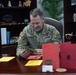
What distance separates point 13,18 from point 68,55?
2973 millimetres

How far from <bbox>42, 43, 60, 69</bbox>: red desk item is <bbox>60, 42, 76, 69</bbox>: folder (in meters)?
0.08

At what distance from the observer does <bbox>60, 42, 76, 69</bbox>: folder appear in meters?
1.65

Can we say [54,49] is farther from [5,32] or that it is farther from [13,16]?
[13,16]

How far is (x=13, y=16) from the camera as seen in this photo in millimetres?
4500

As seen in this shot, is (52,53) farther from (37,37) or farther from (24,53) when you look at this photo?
(37,37)

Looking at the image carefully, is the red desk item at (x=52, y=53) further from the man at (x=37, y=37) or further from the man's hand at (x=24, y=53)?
the man at (x=37, y=37)

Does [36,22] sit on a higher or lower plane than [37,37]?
higher

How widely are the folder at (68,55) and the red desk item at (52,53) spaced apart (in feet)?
0.27

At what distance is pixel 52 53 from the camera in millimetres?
1656

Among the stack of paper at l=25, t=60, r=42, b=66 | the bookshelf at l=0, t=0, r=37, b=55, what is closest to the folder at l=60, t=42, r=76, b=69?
the stack of paper at l=25, t=60, r=42, b=66

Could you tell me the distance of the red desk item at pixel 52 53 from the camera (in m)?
1.64

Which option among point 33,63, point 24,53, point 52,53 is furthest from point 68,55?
point 24,53

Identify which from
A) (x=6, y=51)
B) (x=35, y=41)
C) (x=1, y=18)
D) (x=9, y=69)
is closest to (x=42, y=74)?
(x=9, y=69)

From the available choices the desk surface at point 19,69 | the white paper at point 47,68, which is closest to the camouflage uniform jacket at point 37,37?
the desk surface at point 19,69
